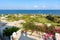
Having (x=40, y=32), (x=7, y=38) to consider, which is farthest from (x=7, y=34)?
(x=40, y=32)

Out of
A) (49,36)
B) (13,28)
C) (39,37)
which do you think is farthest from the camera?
(13,28)

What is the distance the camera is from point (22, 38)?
577 inches

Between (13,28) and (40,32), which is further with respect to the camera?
(13,28)

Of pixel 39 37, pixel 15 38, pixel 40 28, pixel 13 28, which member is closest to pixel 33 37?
pixel 39 37

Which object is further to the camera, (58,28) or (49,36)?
(58,28)

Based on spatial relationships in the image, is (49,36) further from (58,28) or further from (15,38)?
(15,38)

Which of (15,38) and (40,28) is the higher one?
(40,28)

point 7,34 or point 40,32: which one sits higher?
point 40,32

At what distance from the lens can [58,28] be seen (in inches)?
542

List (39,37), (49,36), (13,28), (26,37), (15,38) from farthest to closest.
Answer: (13,28), (15,38), (26,37), (39,37), (49,36)

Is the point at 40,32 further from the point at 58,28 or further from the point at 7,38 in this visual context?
the point at 7,38

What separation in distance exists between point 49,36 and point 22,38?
10.5 feet

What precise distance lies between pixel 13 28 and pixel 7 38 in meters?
1.42

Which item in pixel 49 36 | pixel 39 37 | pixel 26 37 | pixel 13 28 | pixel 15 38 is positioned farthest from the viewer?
pixel 13 28
